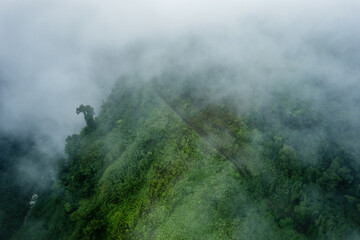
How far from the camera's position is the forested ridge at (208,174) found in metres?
24.2

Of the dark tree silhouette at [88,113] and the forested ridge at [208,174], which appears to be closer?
the forested ridge at [208,174]

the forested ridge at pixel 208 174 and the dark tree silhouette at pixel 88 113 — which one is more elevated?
the dark tree silhouette at pixel 88 113

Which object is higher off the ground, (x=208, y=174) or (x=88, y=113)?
(x=88, y=113)

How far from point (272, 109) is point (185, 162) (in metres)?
12.0

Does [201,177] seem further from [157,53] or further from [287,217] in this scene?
[157,53]

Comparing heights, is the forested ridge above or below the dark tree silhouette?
below

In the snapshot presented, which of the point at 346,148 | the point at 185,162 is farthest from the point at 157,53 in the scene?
the point at 346,148

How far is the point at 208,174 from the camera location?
95.0 ft

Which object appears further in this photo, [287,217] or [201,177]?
[201,177]

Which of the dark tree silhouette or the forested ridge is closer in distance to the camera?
the forested ridge

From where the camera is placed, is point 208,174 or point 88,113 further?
point 88,113

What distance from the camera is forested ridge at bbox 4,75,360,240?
24.2 m

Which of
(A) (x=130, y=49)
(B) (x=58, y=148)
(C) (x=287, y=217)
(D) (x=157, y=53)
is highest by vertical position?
(A) (x=130, y=49)

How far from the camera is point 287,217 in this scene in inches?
971
